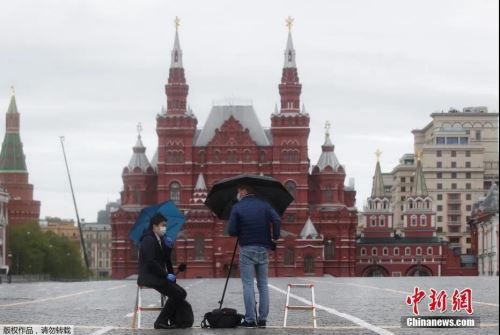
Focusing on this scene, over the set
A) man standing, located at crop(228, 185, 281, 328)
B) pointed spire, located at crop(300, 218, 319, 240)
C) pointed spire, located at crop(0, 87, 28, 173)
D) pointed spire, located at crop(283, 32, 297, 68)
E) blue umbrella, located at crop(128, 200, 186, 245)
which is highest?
pointed spire, located at crop(283, 32, 297, 68)

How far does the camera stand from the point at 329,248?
427 ft

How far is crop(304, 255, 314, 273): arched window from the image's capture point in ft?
410

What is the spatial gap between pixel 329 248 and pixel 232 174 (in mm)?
13322

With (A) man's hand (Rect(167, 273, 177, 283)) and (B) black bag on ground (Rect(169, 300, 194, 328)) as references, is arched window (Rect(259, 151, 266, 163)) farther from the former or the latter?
(A) man's hand (Rect(167, 273, 177, 283))

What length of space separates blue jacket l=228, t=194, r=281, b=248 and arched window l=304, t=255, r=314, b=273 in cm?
10713

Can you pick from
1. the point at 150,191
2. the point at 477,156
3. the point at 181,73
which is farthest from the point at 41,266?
the point at 477,156

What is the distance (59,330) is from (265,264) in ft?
14.5

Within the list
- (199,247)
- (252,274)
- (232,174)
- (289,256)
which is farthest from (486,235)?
(252,274)

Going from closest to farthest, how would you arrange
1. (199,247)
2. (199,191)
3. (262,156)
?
(199,191) < (199,247) < (262,156)

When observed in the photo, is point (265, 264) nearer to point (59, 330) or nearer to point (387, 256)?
point (59, 330)

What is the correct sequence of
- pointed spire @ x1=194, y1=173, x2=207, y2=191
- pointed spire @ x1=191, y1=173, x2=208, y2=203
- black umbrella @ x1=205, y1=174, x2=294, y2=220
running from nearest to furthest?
black umbrella @ x1=205, y1=174, x2=294, y2=220 < pointed spire @ x1=191, y1=173, x2=208, y2=203 < pointed spire @ x1=194, y1=173, x2=207, y2=191

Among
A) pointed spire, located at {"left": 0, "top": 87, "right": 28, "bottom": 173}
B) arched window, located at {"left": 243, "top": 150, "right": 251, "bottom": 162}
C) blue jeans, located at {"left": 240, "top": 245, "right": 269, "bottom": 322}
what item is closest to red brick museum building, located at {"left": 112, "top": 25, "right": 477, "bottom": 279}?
arched window, located at {"left": 243, "top": 150, "right": 251, "bottom": 162}

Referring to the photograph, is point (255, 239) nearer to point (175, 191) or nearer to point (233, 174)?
point (233, 174)

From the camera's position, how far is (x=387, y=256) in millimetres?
146875
